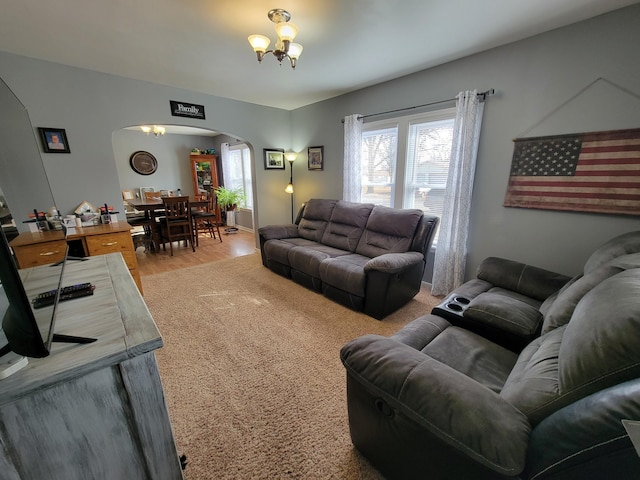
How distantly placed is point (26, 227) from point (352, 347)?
3070mm

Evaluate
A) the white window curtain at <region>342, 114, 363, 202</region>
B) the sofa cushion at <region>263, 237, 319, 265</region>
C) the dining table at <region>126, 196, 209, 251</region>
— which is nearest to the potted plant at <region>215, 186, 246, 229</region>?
the dining table at <region>126, 196, 209, 251</region>

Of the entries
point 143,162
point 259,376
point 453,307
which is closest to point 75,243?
point 259,376

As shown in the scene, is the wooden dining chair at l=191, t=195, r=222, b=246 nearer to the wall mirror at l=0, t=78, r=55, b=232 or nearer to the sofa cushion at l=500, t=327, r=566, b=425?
the wall mirror at l=0, t=78, r=55, b=232

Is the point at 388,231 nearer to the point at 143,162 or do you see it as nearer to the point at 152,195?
the point at 152,195

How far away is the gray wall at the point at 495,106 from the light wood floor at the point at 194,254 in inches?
52.3

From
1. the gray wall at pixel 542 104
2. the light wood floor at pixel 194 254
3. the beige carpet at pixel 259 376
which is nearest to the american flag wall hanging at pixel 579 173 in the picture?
the gray wall at pixel 542 104

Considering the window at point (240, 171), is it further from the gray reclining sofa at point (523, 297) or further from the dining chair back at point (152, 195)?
the gray reclining sofa at point (523, 297)

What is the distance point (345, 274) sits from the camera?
2512 millimetres

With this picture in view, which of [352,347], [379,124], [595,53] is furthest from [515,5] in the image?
[352,347]

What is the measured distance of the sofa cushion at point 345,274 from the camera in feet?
7.96

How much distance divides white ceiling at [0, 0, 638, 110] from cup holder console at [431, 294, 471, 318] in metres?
2.03

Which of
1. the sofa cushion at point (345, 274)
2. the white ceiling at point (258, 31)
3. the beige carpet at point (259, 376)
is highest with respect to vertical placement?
the white ceiling at point (258, 31)

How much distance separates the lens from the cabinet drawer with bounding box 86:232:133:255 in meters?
2.55

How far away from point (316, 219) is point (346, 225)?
1.93ft
